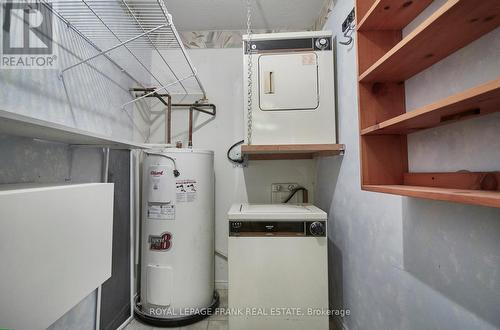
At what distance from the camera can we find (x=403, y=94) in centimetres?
91

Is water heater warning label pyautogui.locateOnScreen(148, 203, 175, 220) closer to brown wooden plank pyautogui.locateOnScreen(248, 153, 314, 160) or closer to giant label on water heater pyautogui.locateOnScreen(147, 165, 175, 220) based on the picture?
giant label on water heater pyautogui.locateOnScreen(147, 165, 175, 220)

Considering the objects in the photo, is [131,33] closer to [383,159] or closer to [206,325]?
[383,159]

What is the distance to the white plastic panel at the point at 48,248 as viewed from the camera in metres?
0.60

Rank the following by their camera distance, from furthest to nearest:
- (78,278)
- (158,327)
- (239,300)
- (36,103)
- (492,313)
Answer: (158,327), (239,300), (36,103), (78,278), (492,313)

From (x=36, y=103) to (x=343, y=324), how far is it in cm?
208

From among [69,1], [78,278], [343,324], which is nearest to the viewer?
[78,278]

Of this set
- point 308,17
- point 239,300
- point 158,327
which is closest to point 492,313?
point 239,300

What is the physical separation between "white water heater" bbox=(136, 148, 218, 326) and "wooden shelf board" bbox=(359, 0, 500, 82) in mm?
1253

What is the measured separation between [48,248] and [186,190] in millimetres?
904

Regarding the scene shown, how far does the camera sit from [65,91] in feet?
3.84

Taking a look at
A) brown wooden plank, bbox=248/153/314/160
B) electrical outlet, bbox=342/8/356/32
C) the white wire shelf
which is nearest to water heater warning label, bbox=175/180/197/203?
brown wooden plank, bbox=248/153/314/160

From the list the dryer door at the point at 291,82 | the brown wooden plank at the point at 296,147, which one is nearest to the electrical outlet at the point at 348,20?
the dryer door at the point at 291,82

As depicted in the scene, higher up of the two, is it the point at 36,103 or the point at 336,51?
the point at 336,51

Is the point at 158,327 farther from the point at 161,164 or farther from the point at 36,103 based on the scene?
the point at 36,103
